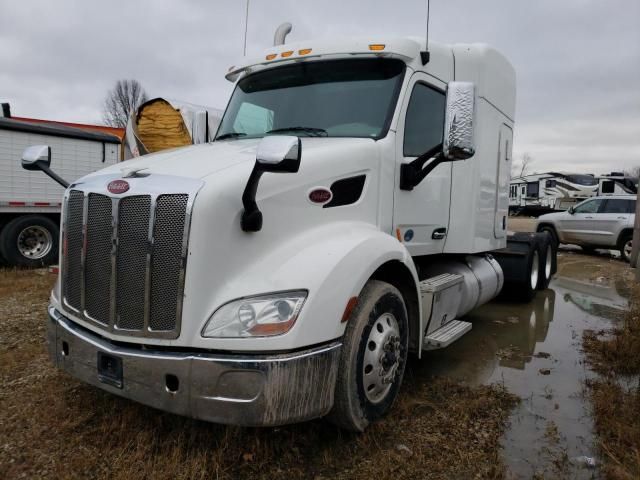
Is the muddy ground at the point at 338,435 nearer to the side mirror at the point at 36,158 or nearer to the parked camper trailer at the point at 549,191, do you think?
the side mirror at the point at 36,158

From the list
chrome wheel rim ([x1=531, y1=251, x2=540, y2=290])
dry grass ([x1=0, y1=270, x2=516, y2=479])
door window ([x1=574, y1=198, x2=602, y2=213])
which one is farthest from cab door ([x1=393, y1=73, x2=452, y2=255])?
door window ([x1=574, y1=198, x2=602, y2=213])

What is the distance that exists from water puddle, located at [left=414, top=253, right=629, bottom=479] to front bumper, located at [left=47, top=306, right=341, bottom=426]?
130cm

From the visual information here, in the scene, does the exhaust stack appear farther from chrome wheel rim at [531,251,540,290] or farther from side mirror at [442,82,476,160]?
chrome wheel rim at [531,251,540,290]

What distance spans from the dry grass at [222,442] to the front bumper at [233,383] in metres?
0.41

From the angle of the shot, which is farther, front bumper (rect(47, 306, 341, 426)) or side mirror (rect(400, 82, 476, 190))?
side mirror (rect(400, 82, 476, 190))

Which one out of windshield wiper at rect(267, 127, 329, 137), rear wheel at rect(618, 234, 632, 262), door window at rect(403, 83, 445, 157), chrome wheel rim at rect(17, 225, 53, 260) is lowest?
chrome wheel rim at rect(17, 225, 53, 260)

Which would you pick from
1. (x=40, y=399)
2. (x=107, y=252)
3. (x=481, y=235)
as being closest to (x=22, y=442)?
(x=40, y=399)

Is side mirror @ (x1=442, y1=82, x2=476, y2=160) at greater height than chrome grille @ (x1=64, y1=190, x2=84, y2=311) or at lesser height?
greater

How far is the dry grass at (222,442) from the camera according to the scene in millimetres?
2680

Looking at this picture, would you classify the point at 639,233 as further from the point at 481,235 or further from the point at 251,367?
the point at 251,367

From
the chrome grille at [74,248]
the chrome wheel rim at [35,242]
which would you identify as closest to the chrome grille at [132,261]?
the chrome grille at [74,248]

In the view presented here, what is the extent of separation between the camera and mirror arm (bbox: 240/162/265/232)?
102 inches

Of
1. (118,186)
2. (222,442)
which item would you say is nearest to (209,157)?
(118,186)

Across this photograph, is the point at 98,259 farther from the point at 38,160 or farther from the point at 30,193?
the point at 30,193
